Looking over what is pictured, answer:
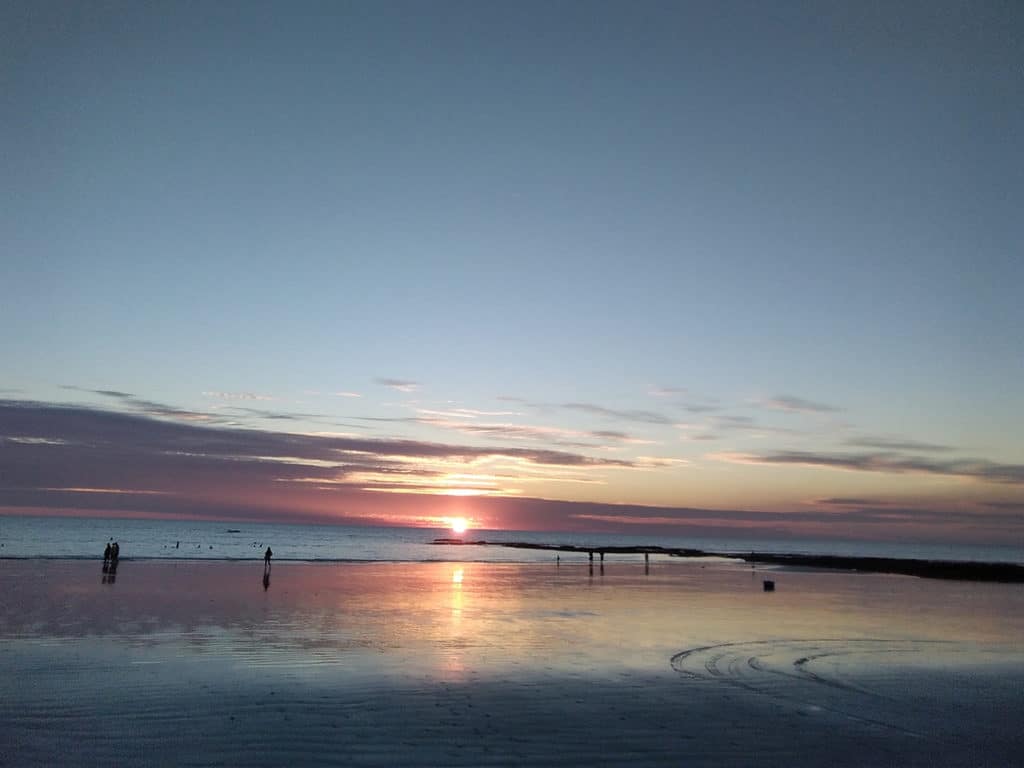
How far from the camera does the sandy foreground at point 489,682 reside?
13.2m

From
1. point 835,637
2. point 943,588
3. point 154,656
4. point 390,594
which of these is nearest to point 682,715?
point 154,656

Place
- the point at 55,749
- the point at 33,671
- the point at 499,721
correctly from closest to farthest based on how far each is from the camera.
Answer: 1. the point at 55,749
2. the point at 499,721
3. the point at 33,671

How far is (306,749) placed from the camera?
A: 41.4 feet

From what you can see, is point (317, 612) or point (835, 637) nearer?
point (835, 637)

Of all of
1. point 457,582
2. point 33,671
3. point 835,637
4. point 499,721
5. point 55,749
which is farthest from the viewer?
point 457,582

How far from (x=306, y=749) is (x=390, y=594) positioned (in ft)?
99.9

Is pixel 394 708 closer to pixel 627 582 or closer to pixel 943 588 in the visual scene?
pixel 627 582

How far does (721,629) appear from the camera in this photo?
Result: 30000 millimetres

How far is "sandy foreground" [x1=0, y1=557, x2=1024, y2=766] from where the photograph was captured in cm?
1318

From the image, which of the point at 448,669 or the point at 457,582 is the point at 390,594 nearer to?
the point at 457,582

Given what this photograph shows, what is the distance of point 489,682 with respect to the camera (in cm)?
1866

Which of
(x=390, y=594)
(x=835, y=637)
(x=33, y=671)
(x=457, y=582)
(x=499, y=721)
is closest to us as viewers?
(x=499, y=721)

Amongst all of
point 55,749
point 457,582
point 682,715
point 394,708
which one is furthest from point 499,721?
point 457,582

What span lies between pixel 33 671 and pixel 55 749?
7142 mm
